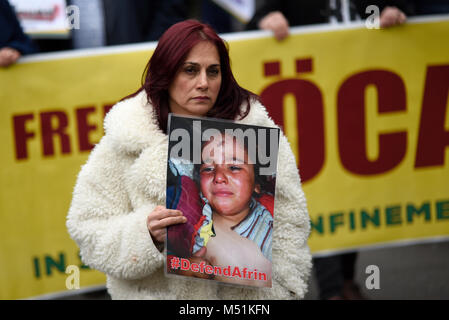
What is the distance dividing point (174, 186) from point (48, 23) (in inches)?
110

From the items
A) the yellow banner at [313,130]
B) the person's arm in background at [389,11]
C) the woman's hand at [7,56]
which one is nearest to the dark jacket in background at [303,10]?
the person's arm in background at [389,11]

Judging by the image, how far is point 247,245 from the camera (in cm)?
187

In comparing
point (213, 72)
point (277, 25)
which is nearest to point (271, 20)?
point (277, 25)

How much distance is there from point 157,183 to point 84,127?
1.62m

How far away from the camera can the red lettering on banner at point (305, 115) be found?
11.9 feet

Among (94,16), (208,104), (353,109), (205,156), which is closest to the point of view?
(205,156)

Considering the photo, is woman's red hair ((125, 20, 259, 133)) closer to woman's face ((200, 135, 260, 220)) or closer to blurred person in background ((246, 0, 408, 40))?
woman's face ((200, 135, 260, 220))

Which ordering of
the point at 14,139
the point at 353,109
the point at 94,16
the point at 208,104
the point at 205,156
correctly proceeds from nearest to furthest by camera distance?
the point at 205,156 → the point at 208,104 → the point at 14,139 → the point at 353,109 → the point at 94,16

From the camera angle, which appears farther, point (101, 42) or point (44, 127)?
point (101, 42)

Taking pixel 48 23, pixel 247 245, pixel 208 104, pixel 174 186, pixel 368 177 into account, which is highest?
pixel 48 23

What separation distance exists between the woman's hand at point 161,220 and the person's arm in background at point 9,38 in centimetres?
192

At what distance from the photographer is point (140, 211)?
79.5 inches
